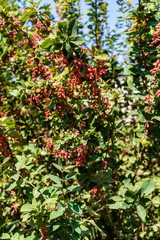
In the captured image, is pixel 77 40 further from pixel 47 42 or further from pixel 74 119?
pixel 74 119

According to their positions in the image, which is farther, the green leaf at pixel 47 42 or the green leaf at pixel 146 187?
the green leaf at pixel 146 187

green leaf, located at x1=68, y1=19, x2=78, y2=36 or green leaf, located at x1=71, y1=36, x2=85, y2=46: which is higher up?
green leaf, located at x1=68, y1=19, x2=78, y2=36

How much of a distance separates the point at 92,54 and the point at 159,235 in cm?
249

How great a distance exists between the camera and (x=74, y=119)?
2.17m

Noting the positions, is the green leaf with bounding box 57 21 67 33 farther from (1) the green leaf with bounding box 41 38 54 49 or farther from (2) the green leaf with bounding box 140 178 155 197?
(2) the green leaf with bounding box 140 178 155 197

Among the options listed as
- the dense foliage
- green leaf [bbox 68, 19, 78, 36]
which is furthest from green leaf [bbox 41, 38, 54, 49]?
green leaf [bbox 68, 19, 78, 36]

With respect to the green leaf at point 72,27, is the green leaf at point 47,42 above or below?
below

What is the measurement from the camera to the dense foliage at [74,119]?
5.45ft

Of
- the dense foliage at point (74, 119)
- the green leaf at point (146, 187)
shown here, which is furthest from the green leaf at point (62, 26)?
the green leaf at point (146, 187)

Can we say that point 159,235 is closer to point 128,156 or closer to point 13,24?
point 128,156

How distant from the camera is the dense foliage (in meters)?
1.66

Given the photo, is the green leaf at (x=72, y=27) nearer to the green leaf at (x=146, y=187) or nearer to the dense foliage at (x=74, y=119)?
the dense foliage at (x=74, y=119)

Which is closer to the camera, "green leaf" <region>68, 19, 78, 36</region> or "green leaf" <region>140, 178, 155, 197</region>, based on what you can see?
"green leaf" <region>68, 19, 78, 36</region>

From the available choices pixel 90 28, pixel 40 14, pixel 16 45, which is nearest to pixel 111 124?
pixel 40 14
